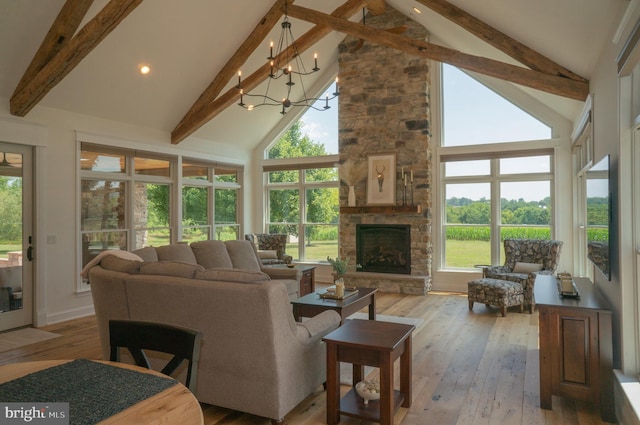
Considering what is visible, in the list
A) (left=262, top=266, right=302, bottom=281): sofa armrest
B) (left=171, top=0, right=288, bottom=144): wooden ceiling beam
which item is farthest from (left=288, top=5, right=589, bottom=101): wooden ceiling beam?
(left=262, top=266, right=302, bottom=281): sofa armrest

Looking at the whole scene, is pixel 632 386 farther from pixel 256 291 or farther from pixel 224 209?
pixel 224 209

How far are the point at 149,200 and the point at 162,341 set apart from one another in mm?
5697

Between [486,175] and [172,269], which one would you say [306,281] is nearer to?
[172,269]

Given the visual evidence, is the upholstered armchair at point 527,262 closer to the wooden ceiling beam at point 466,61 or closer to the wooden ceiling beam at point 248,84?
the wooden ceiling beam at point 466,61

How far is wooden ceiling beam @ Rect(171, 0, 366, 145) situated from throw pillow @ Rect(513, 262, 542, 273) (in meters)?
4.54

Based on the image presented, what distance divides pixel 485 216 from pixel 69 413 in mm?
6939

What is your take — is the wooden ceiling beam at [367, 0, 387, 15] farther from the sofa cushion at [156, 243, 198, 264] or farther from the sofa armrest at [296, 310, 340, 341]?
the sofa armrest at [296, 310, 340, 341]

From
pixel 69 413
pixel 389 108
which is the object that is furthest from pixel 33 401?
pixel 389 108

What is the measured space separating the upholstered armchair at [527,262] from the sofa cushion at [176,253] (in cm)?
426

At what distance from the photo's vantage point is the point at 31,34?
4.53 metres

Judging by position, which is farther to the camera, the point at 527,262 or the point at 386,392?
the point at 527,262

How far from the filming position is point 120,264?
326 centimetres

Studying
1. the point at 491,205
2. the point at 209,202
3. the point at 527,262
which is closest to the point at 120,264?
the point at 209,202

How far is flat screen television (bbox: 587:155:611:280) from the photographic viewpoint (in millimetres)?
3049
